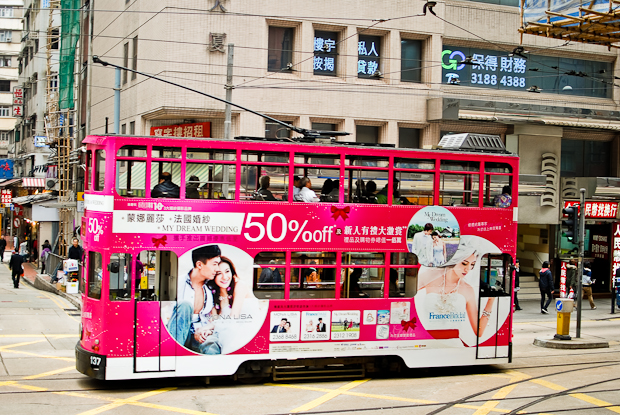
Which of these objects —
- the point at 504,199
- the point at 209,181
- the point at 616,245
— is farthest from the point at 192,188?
the point at 616,245

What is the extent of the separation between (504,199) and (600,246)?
17472 mm

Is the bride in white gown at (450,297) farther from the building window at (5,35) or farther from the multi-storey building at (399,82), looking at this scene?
the building window at (5,35)

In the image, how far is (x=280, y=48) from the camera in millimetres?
24219

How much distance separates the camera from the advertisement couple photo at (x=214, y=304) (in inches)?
444

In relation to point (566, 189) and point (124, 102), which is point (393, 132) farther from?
point (124, 102)

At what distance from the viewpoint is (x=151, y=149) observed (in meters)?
11.1

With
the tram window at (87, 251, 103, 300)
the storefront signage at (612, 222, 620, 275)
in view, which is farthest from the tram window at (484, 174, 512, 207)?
the storefront signage at (612, 222, 620, 275)

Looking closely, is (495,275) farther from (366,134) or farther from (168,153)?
(366,134)

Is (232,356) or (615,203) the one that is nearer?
(232,356)

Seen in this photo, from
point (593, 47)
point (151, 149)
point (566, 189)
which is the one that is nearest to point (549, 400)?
point (151, 149)

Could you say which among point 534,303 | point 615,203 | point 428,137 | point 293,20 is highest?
point 293,20

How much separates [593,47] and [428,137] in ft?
25.7

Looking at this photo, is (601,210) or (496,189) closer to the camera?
(496,189)

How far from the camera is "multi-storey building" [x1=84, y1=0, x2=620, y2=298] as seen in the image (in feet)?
76.5
